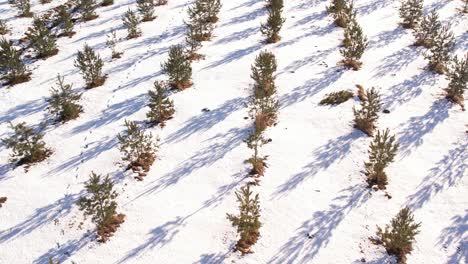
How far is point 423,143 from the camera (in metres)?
9.63

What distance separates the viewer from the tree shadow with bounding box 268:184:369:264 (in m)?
Answer: 7.20

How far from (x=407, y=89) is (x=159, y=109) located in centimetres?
713

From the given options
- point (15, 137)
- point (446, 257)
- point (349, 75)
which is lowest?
point (446, 257)

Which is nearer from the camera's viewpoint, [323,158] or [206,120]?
[323,158]

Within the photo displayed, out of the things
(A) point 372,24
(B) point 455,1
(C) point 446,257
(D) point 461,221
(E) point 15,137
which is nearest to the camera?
(C) point 446,257

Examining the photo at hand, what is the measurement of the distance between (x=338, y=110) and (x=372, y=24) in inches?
228

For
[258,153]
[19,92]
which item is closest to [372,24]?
[258,153]

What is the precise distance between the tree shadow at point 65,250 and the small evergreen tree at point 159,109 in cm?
372

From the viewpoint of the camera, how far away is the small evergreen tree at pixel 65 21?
15289 millimetres

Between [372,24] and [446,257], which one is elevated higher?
[372,24]

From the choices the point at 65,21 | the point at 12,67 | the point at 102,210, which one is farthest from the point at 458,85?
the point at 65,21

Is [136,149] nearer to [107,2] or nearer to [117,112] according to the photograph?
[117,112]

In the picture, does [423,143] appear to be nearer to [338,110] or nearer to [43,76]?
[338,110]

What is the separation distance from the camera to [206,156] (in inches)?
374
